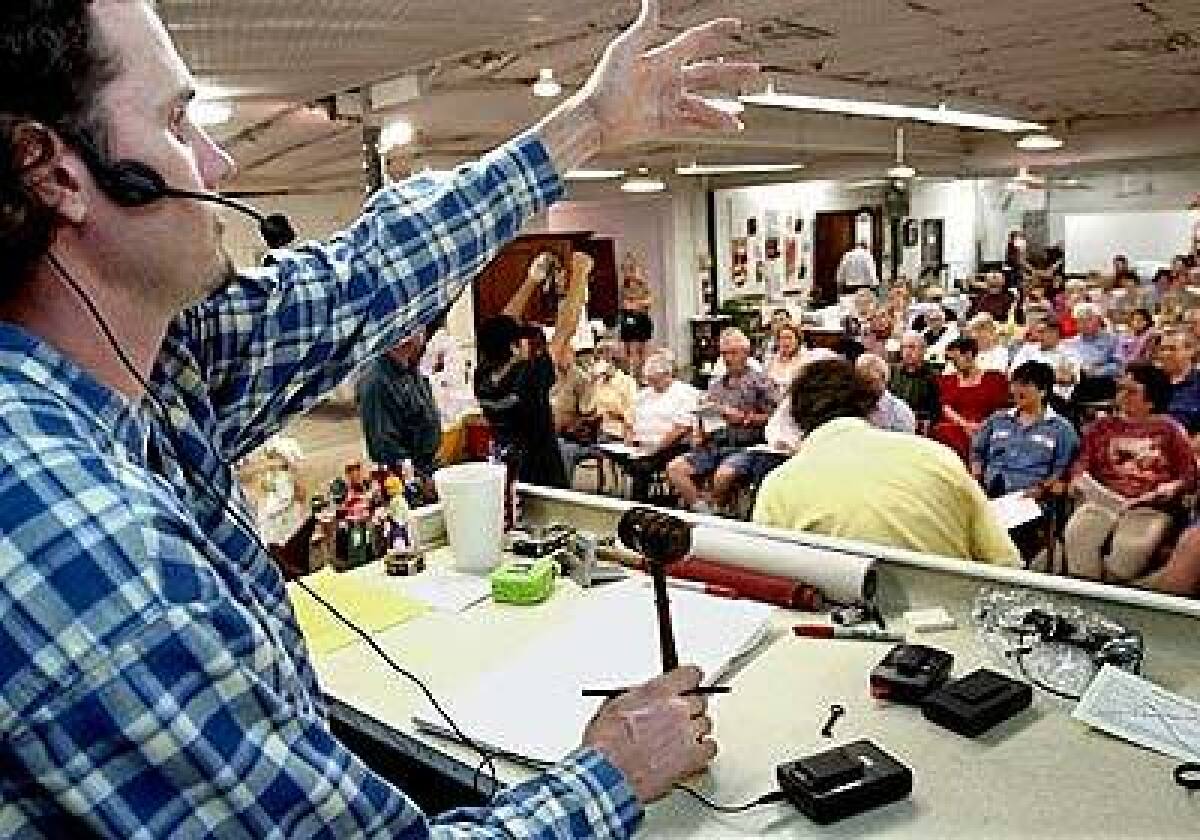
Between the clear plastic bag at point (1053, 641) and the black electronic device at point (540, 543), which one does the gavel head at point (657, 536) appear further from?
the clear plastic bag at point (1053, 641)

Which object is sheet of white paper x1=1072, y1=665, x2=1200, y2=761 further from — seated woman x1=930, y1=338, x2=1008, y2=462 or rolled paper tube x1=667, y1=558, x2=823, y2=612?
seated woman x1=930, y1=338, x2=1008, y2=462

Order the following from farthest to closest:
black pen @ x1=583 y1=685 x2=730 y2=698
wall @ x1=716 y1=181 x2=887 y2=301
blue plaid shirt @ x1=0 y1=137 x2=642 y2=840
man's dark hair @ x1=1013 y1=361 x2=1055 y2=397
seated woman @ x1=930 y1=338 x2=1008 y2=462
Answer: wall @ x1=716 y1=181 x2=887 y2=301 → seated woman @ x1=930 y1=338 x2=1008 y2=462 → man's dark hair @ x1=1013 y1=361 x2=1055 y2=397 → black pen @ x1=583 y1=685 x2=730 y2=698 → blue plaid shirt @ x1=0 y1=137 x2=642 y2=840

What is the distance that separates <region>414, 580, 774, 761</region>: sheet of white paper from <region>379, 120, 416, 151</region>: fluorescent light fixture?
396 cm

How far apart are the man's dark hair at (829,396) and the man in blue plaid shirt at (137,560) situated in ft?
5.82

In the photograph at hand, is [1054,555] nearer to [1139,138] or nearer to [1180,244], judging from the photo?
[1139,138]

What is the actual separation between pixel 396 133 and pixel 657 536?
445 centimetres

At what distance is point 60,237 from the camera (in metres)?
0.59

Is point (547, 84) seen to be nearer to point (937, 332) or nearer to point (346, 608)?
point (346, 608)

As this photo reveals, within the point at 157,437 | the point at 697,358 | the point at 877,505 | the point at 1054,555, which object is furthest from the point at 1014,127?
the point at 157,437

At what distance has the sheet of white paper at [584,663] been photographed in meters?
1.10

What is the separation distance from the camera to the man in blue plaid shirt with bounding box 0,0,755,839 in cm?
48

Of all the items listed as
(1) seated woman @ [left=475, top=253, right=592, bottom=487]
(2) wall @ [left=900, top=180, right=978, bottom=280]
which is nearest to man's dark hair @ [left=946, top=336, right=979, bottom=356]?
(1) seated woman @ [left=475, top=253, right=592, bottom=487]

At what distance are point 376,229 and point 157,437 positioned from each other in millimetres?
423

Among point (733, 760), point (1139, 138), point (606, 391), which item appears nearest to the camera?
point (733, 760)
